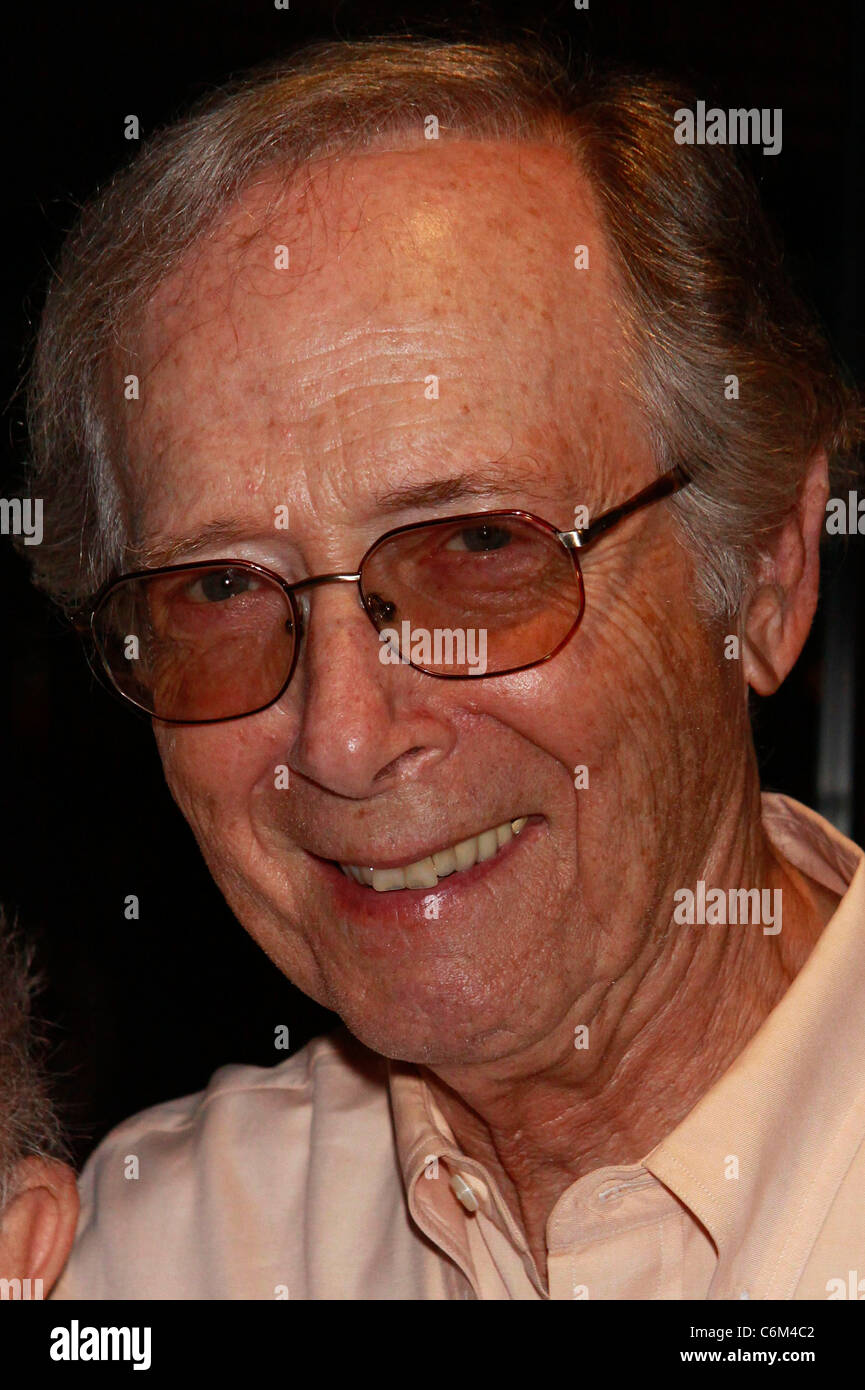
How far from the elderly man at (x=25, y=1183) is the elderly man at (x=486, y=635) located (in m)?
0.26

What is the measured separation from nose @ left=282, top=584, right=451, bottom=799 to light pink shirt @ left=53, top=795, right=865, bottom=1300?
0.48m

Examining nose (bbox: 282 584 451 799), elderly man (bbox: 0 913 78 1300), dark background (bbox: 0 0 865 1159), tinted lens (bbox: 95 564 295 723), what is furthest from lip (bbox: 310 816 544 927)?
dark background (bbox: 0 0 865 1159)

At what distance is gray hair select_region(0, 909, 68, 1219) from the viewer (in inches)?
67.4

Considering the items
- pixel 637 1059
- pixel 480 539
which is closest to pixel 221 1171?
pixel 637 1059

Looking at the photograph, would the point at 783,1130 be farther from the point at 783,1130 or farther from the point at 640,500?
the point at 640,500

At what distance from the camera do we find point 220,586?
1.73 m

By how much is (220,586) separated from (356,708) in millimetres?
298

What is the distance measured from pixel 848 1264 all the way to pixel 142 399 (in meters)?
1.27

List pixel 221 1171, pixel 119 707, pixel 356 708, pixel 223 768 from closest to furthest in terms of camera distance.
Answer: pixel 356 708 < pixel 223 768 < pixel 221 1171 < pixel 119 707

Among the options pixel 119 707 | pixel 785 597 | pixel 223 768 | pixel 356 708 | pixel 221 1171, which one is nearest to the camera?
pixel 356 708

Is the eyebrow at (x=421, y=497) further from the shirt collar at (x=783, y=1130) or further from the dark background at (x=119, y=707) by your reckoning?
the dark background at (x=119, y=707)

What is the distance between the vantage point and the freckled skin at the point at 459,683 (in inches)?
61.8

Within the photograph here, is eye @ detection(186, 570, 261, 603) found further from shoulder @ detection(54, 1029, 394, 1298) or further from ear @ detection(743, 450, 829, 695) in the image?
shoulder @ detection(54, 1029, 394, 1298)

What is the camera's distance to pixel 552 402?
1594 millimetres
